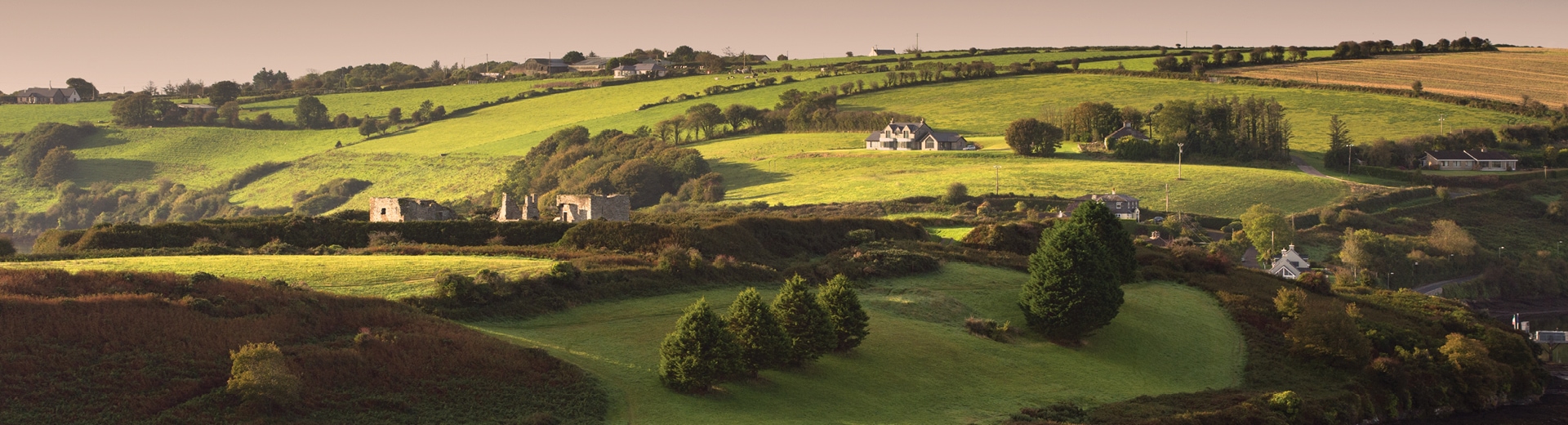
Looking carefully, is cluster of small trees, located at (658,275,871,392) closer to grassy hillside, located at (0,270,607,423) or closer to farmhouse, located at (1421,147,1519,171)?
grassy hillside, located at (0,270,607,423)

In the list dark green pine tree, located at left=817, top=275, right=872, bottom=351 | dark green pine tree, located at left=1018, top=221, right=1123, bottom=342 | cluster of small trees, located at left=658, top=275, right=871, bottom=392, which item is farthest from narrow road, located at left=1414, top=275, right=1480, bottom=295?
cluster of small trees, located at left=658, top=275, right=871, bottom=392

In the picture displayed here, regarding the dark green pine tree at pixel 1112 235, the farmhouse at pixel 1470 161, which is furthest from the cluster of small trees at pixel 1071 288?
the farmhouse at pixel 1470 161

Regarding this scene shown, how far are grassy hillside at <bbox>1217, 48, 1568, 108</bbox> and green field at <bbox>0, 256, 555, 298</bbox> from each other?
142 meters

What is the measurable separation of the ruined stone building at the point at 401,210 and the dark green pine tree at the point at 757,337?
105 feet

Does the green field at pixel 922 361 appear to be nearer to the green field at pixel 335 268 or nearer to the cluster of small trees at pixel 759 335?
the cluster of small trees at pixel 759 335

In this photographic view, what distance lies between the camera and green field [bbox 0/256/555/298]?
46.7 m

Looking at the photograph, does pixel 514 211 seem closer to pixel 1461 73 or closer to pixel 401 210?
pixel 401 210

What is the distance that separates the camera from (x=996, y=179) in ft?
407

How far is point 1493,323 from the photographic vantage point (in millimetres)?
71188

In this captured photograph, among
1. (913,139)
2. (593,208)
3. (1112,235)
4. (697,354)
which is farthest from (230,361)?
(913,139)

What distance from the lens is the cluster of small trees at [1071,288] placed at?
53125 mm

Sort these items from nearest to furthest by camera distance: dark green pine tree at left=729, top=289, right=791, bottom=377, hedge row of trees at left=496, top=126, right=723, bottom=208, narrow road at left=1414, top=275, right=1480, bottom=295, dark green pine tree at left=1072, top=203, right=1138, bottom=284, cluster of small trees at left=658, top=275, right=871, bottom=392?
cluster of small trees at left=658, top=275, right=871, bottom=392, dark green pine tree at left=729, top=289, right=791, bottom=377, dark green pine tree at left=1072, top=203, right=1138, bottom=284, narrow road at left=1414, top=275, right=1480, bottom=295, hedge row of trees at left=496, top=126, right=723, bottom=208

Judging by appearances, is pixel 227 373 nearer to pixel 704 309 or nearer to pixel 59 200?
pixel 704 309

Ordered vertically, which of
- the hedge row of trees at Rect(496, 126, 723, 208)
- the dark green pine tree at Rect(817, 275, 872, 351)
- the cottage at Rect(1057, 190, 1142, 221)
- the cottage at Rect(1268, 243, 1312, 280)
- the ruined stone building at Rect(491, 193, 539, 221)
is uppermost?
the ruined stone building at Rect(491, 193, 539, 221)
